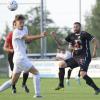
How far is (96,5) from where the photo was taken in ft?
239

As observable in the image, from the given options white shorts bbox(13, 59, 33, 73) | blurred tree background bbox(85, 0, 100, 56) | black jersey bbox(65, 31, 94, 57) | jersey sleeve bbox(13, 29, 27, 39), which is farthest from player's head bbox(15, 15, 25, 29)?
blurred tree background bbox(85, 0, 100, 56)

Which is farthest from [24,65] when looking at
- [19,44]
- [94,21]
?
[94,21]

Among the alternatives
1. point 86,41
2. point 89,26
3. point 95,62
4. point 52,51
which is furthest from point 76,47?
point 89,26

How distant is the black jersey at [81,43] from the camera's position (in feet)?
58.3

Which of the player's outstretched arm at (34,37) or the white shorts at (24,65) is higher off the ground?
the player's outstretched arm at (34,37)

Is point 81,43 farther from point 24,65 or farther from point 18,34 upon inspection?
point 18,34

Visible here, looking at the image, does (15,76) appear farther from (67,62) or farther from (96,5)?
(96,5)

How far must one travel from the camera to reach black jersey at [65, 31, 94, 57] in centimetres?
1778

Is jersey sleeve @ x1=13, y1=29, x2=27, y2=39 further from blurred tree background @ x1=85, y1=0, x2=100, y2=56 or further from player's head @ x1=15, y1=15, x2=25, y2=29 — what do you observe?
blurred tree background @ x1=85, y1=0, x2=100, y2=56

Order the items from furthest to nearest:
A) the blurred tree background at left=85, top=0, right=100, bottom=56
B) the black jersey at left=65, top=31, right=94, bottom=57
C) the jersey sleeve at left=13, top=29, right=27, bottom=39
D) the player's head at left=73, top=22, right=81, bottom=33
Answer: the blurred tree background at left=85, top=0, right=100, bottom=56 < the black jersey at left=65, top=31, right=94, bottom=57 < the player's head at left=73, top=22, right=81, bottom=33 < the jersey sleeve at left=13, top=29, right=27, bottom=39

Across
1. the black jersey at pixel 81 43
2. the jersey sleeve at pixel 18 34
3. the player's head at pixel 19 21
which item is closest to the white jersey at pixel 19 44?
the jersey sleeve at pixel 18 34

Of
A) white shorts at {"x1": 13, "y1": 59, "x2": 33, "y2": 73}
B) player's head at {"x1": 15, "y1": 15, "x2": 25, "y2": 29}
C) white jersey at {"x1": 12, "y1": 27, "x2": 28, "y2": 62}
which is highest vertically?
player's head at {"x1": 15, "y1": 15, "x2": 25, "y2": 29}

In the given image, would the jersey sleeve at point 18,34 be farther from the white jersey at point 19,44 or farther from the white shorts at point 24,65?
the white shorts at point 24,65

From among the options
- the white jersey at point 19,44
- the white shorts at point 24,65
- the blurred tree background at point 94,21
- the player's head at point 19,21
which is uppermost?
the player's head at point 19,21
